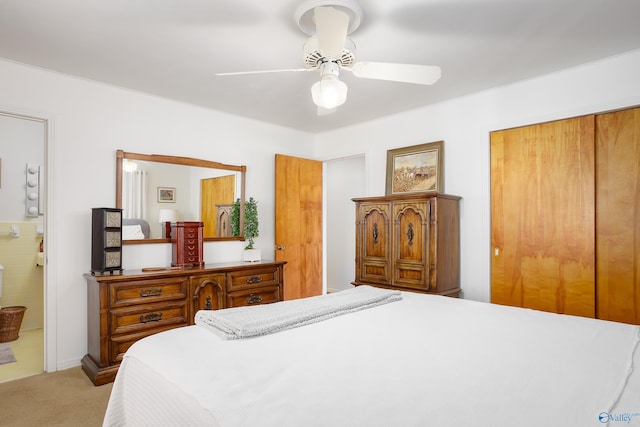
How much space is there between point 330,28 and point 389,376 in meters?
1.52

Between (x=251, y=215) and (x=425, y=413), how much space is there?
3.53 metres

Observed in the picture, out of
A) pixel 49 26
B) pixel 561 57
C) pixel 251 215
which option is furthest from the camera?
pixel 251 215

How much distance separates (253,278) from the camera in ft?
12.2

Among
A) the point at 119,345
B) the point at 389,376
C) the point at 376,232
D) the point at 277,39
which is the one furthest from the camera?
the point at 376,232

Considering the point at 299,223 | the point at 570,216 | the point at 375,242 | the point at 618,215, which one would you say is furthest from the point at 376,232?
the point at 618,215

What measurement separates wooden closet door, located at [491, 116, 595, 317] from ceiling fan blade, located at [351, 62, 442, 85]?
1584 mm

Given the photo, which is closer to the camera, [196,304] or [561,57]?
[561,57]

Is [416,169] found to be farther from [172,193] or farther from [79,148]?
[79,148]

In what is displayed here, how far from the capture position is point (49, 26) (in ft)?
7.68

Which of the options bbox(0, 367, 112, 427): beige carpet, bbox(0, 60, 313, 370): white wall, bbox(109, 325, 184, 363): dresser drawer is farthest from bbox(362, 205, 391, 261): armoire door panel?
bbox(0, 367, 112, 427): beige carpet

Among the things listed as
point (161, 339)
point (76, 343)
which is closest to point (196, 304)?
point (76, 343)

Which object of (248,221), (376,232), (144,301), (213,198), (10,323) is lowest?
(10,323)

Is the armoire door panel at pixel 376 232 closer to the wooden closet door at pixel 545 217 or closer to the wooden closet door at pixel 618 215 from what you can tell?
the wooden closet door at pixel 545 217

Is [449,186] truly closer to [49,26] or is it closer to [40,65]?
[49,26]
